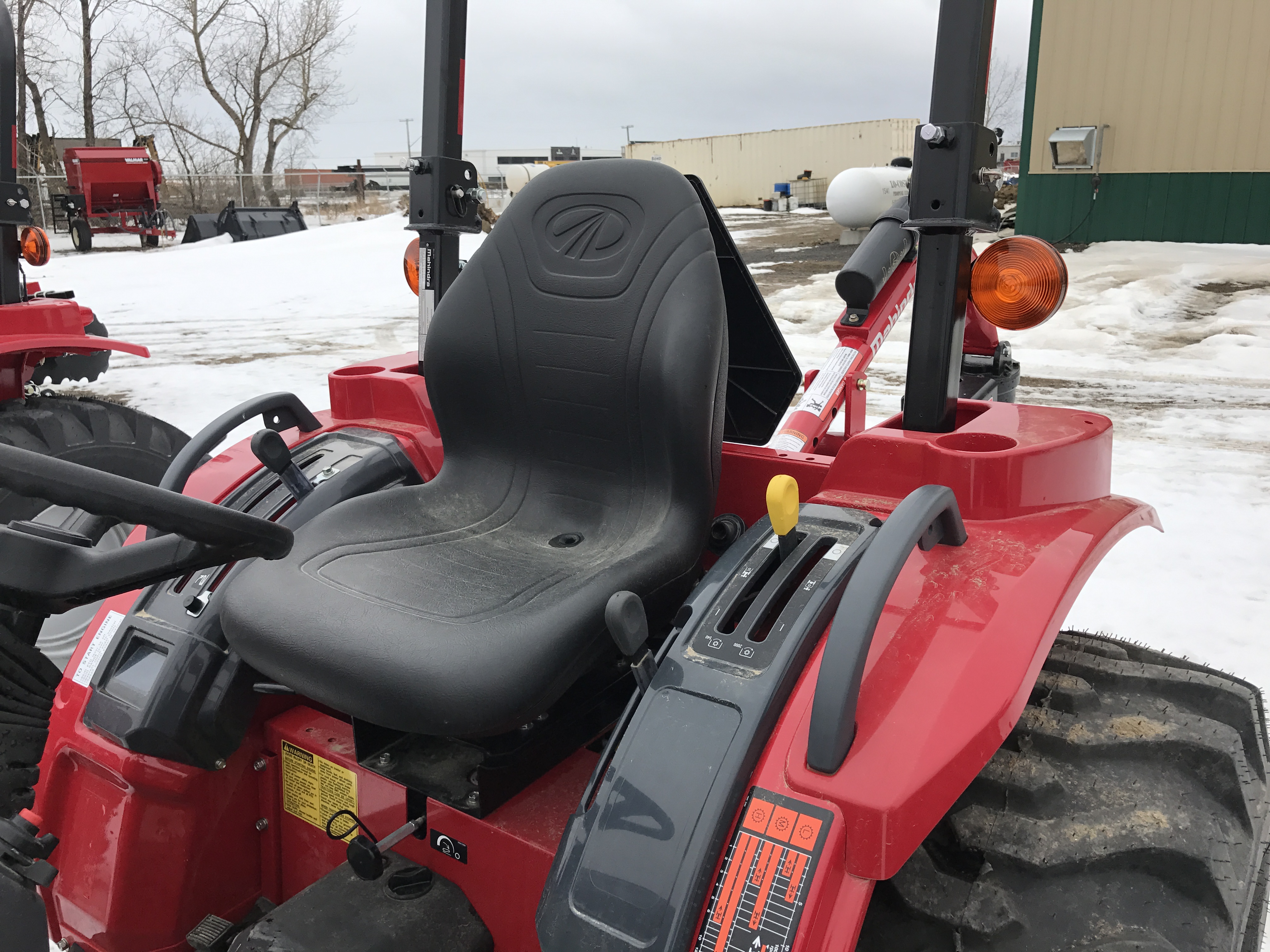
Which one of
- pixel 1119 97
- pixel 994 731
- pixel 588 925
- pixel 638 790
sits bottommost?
pixel 588 925

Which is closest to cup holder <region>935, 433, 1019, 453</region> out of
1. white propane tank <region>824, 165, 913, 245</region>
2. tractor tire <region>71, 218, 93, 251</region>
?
white propane tank <region>824, 165, 913, 245</region>

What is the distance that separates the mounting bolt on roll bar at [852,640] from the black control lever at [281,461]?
3.43 ft

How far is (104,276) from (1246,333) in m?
13.2

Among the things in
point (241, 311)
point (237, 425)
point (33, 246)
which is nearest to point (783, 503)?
point (237, 425)

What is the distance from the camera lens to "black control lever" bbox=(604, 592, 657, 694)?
1135 millimetres

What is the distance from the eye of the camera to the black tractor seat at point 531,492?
4.12 ft

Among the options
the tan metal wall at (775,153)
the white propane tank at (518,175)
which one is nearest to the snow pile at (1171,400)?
the white propane tank at (518,175)

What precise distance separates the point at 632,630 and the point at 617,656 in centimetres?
28

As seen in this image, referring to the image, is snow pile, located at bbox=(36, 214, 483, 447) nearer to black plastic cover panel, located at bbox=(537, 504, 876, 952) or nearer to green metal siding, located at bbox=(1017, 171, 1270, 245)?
black plastic cover panel, located at bbox=(537, 504, 876, 952)

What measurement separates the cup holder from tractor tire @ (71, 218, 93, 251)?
739 inches

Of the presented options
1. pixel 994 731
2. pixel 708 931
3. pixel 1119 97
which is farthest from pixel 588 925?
pixel 1119 97

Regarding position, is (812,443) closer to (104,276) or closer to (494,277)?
(494,277)

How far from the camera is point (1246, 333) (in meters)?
7.13

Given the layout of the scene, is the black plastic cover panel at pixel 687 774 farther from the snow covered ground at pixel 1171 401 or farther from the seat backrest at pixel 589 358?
the snow covered ground at pixel 1171 401
